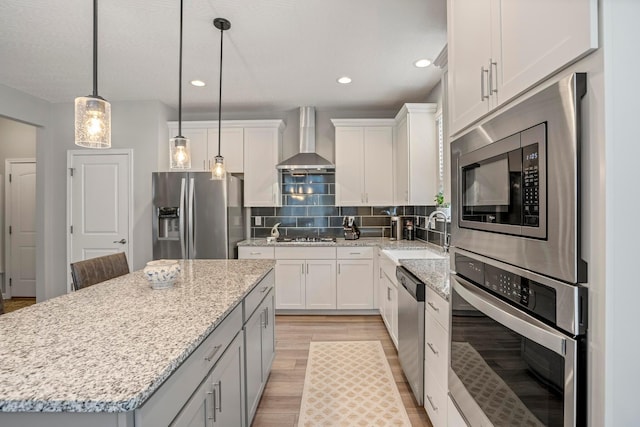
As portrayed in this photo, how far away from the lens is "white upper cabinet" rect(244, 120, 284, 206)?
4.20 metres

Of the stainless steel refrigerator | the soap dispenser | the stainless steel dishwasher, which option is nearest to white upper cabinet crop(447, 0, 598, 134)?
the stainless steel dishwasher

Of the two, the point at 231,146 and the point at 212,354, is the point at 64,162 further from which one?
the point at 212,354

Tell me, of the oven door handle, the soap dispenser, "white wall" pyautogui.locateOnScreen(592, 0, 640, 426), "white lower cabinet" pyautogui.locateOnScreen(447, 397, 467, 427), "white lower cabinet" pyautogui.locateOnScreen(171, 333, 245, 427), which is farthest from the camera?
the soap dispenser

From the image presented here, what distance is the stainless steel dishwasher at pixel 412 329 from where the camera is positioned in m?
2.01

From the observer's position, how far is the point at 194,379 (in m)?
1.07

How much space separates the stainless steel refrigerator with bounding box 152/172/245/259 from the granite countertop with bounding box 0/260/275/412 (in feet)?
6.08

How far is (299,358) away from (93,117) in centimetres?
238

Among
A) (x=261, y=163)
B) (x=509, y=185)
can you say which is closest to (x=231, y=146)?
(x=261, y=163)

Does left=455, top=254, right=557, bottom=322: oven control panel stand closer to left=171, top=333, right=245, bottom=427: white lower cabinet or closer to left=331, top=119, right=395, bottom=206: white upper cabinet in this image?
left=171, top=333, right=245, bottom=427: white lower cabinet

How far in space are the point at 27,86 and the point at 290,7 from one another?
3.31 metres

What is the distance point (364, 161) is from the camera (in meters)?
4.18

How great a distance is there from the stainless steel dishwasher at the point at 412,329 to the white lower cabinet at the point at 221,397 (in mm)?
1063

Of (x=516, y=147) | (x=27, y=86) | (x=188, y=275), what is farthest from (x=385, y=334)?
(x=27, y=86)

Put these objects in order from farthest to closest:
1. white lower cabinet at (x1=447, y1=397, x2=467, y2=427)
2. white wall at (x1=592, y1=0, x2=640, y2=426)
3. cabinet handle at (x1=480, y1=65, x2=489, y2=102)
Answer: white lower cabinet at (x1=447, y1=397, x2=467, y2=427) → cabinet handle at (x1=480, y1=65, x2=489, y2=102) → white wall at (x1=592, y1=0, x2=640, y2=426)
